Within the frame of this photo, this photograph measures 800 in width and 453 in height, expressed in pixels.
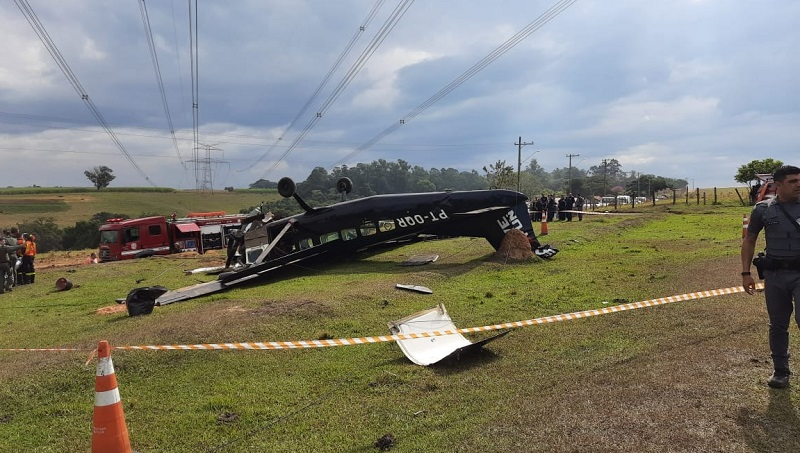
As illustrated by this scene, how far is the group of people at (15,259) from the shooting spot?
15086 mm

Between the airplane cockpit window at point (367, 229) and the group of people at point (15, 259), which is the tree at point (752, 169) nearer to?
the airplane cockpit window at point (367, 229)

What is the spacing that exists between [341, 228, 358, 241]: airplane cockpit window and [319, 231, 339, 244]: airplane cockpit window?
0.24m

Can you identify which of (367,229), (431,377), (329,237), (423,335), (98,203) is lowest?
(431,377)

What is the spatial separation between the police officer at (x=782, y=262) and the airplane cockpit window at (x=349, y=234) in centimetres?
1204

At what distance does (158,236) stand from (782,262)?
3045 centimetres

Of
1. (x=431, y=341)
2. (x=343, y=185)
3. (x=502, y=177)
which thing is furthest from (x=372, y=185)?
(x=431, y=341)

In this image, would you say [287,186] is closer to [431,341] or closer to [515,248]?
[515,248]

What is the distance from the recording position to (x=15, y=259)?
16.0 metres

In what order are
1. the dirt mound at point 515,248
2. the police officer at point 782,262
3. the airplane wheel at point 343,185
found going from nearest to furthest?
the police officer at point 782,262 → the dirt mound at point 515,248 → the airplane wheel at point 343,185

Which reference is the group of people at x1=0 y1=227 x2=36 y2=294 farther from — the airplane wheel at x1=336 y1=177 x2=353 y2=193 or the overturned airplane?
the airplane wheel at x1=336 y1=177 x2=353 y2=193

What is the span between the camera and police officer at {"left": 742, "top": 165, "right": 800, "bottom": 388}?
419 centimetres

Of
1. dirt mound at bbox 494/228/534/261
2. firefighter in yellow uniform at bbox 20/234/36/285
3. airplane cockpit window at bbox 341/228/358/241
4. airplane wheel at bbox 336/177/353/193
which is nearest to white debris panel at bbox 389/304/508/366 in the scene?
dirt mound at bbox 494/228/534/261

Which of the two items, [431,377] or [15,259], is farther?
[15,259]

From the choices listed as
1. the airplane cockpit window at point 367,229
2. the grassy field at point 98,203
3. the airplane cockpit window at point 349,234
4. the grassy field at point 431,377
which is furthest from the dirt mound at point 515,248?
the grassy field at point 98,203
